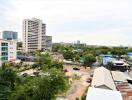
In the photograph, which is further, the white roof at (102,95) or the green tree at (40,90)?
the green tree at (40,90)

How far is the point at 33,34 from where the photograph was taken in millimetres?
66000

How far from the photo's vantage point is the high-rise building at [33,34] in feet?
213

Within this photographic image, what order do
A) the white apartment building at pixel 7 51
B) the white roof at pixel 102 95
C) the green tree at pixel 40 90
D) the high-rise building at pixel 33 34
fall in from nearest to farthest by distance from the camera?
1. the white roof at pixel 102 95
2. the green tree at pixel 40 90
3. the white apartment building at pixel 7 51
4. the high-rise building at pixel 33 34

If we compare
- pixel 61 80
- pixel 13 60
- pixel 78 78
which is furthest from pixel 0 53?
pixel 61 80

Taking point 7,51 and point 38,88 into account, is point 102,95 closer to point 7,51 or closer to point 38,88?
point 38,88

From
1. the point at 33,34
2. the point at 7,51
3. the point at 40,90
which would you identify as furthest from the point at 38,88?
the point at 33,34

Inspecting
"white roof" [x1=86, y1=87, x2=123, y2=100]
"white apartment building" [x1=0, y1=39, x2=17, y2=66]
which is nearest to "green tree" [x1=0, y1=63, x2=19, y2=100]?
"white roof" [x1=86, y1=87, x2=123, y2=100]

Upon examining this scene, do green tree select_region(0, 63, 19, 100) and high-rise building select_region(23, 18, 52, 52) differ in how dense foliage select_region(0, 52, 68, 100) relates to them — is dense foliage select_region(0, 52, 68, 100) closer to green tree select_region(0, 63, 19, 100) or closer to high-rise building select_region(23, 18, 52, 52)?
green tree select_region(0, 63, 19, 100)

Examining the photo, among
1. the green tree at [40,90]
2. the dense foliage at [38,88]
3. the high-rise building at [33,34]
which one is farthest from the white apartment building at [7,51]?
the high-rise building at [33,34]

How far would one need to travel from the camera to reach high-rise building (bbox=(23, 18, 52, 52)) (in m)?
65.1

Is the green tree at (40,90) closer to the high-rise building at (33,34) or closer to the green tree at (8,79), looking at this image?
the green tree at (8,79)

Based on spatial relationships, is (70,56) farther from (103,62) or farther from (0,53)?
(0,53)

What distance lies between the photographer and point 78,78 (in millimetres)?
29438

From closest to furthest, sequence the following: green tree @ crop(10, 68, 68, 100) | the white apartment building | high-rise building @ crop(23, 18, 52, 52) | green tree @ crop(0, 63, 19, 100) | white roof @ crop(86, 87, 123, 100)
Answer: white roof @ crop(86, 87, 123, 100), green tree @ crop(10, 68, 68, 100), green tree @ crop(0, 63, 19, 100), the white apartment building, high-rise building @ crop(23, 18, 52, 52)
